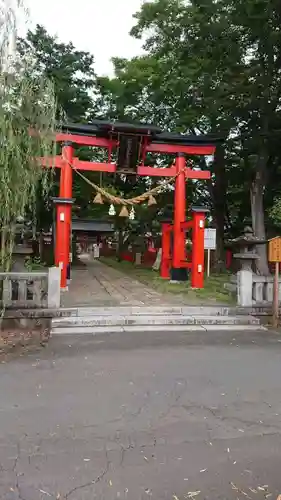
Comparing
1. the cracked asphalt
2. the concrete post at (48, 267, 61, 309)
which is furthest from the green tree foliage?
the cracked asphalt

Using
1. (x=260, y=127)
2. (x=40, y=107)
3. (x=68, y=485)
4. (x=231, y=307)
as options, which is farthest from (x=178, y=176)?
(x=68, y=485)

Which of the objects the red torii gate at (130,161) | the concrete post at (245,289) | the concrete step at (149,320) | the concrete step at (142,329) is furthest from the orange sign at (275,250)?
the red torii gate at (130,161)

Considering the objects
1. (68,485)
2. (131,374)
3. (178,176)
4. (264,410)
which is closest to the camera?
(68,485)

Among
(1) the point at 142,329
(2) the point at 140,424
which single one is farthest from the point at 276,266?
(2) the point at 140,424

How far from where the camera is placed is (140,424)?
376 centimetres

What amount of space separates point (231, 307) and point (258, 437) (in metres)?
5.79

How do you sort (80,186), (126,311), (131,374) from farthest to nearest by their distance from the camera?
(80,186) → (126,311) → (131,374)

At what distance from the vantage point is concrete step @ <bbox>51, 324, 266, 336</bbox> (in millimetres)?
7633

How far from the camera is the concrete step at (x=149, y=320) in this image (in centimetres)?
811

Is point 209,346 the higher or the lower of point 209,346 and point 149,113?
the lower

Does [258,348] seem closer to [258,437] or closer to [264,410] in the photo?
[264,410]

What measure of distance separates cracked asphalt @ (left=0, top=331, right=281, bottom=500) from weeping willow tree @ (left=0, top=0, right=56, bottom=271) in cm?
249

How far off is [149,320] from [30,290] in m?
2.60

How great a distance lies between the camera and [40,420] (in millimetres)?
3811
